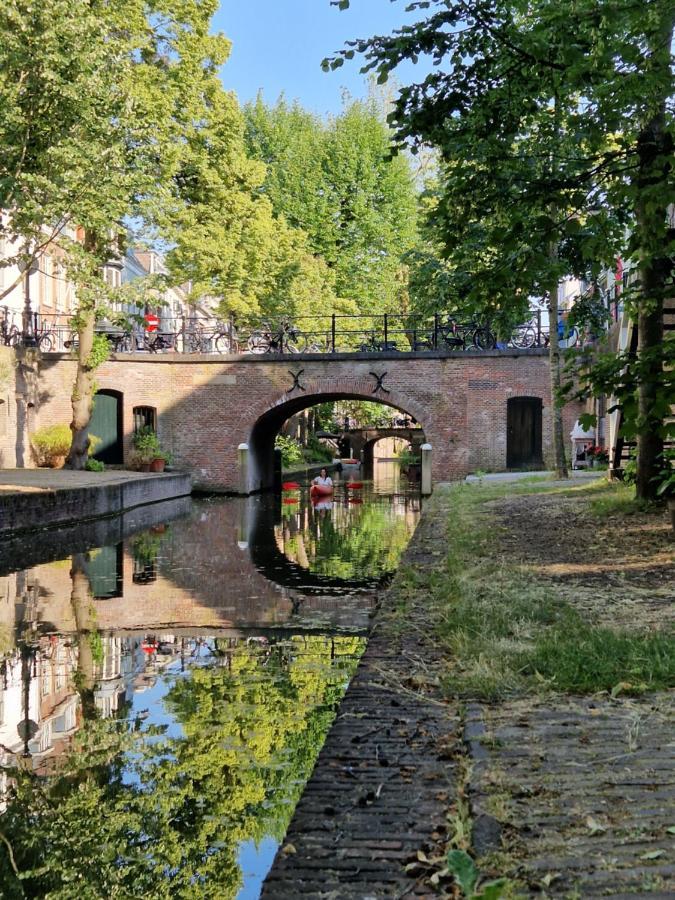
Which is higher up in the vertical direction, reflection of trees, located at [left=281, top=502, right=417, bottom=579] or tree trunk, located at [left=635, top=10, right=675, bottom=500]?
tree trunk, located at [left=635, top=10, right=675, bottom=500]

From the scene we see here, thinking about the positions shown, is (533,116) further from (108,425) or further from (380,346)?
(108,425)

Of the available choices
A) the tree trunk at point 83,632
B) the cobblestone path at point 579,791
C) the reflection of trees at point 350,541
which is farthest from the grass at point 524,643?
the reflection of trees at point 350,541

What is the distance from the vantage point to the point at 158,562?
12.2 m

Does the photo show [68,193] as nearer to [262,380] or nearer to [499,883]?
[262,380]

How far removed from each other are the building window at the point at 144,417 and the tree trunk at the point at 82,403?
444cm

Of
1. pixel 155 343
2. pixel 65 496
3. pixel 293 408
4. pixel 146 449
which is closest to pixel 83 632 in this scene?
pixel 65 496

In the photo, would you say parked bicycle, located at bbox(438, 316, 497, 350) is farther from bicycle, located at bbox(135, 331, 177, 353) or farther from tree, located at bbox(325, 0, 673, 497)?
tree, located at bbox(325, 0, 673, 497)

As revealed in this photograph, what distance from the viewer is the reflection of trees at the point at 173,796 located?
3.43m

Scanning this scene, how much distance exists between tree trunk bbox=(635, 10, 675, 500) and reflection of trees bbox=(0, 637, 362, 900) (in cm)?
433

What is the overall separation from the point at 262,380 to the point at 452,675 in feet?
77.3

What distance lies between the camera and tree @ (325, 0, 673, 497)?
706 cm

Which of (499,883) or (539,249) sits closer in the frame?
(499,883)

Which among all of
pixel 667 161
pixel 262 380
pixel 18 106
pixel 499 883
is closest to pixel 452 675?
pixel 499 883

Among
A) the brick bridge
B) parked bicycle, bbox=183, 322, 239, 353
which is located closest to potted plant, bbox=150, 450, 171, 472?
the brick bridge
